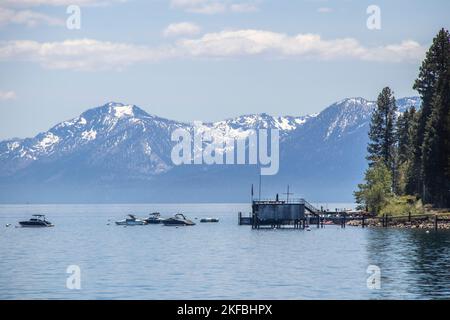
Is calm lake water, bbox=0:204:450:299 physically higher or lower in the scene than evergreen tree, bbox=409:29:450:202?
lower

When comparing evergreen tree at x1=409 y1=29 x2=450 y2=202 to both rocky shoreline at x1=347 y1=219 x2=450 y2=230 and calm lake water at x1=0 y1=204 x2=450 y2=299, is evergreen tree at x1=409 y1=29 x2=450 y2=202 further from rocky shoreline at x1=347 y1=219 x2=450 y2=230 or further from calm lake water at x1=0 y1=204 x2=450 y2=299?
calm lake water at x1=0 y1=204 x2=450 y2=299

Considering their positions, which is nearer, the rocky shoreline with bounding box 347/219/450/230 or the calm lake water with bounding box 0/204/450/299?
the calm lake water with bounding box 0/204/450/299

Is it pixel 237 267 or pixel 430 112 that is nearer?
pixel 237 267

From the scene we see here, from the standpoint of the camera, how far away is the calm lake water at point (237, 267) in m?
81.0

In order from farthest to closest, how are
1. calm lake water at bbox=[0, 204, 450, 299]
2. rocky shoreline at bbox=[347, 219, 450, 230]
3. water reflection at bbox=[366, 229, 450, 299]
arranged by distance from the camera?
rocky shoreline at bbox=[347, 219, 450, 230] < calm lake water at bbox=[0, 204, 450, 299] < water reflection at bbox=[366, 229, 450, 299]

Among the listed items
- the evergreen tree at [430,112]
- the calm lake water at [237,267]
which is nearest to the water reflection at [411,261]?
the calm lake water at [237,267]

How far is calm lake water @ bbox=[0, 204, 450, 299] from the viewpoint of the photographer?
266 feet

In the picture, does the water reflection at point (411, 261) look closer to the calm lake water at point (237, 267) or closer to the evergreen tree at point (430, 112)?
the calm lake water at point (237, 267)

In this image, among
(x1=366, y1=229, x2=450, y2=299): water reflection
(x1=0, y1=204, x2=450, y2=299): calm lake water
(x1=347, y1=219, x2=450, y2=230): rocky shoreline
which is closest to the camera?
(x1=366, y1=229, x2=450, y2=299): water reflection

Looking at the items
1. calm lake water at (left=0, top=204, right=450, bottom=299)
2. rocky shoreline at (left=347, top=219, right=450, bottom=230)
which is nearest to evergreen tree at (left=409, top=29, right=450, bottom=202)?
rocky shoreline at (left=347, top=219, right=450, bottom=230)

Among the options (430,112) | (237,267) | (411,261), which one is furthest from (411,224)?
(237,267)

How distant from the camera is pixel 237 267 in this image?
10625cm

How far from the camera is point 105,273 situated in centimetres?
10150

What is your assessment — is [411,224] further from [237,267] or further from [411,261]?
[237,267]
